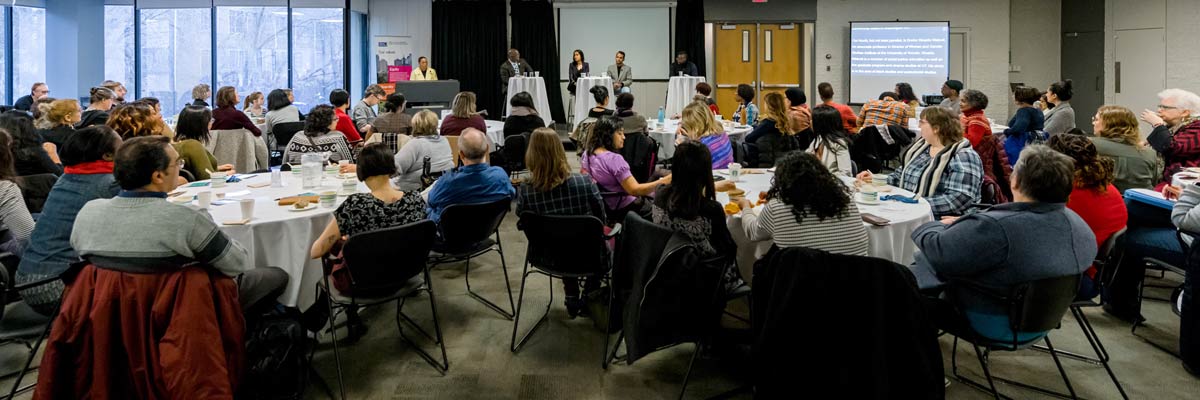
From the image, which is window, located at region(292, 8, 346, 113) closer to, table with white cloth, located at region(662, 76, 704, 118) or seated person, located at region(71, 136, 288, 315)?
table with white cloth, located at region(662, 76, 704, 118)

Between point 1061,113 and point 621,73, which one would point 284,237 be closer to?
point 1061,113

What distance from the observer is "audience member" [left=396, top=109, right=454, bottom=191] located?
207 inches

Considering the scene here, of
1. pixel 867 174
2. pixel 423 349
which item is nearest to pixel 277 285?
pixel 423 349

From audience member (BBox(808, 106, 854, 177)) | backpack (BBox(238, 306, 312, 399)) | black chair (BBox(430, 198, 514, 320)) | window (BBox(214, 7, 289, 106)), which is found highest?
window (BBox(214, 7, 289, 106))

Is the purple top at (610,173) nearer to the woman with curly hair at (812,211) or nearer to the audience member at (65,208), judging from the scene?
the woman with curly hair at (812,211)

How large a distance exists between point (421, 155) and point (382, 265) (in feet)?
7.67

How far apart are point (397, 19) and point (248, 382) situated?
37.9 ft

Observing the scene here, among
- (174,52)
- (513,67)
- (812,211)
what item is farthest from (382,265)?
(174,52)

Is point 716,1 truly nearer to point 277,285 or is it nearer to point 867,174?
point 867,174

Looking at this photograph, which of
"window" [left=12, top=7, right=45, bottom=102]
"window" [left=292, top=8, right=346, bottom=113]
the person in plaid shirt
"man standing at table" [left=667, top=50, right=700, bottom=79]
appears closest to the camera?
the person in plaid shirt

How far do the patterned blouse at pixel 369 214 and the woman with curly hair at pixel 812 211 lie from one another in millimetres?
1534

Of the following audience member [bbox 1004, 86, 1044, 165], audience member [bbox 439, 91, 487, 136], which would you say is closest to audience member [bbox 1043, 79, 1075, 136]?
audience member [bbox 1004, 86, 1044, 165]

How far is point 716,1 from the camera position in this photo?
43.1 feet

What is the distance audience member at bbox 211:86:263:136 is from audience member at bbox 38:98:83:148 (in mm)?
1028
